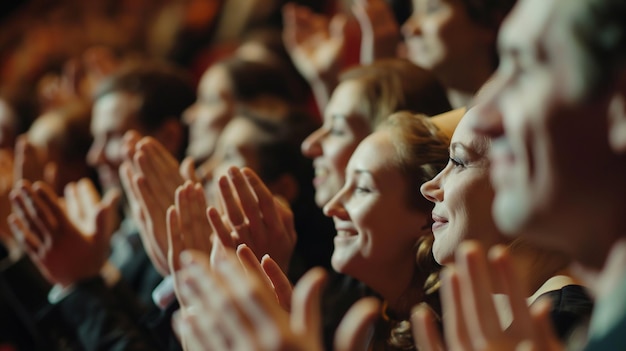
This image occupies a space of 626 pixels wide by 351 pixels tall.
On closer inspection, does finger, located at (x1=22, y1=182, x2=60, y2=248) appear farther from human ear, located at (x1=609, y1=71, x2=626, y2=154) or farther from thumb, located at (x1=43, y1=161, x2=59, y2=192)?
human ear, located at (x1=609, y1=71, x2=626, y2=154)

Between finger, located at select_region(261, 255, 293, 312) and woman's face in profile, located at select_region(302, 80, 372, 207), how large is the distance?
0.53 metres

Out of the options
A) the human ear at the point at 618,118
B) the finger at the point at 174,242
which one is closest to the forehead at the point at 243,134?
the finger at the point at 174,242

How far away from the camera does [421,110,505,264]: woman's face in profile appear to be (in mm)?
1216

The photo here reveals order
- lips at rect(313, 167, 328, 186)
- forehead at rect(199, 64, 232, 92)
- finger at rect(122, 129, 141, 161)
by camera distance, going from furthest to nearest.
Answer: forehead at rect(199, 64, 232, 92)
finger at rect(122, 129, 141, 161)
lips at rect(313, 167, 328, 186)

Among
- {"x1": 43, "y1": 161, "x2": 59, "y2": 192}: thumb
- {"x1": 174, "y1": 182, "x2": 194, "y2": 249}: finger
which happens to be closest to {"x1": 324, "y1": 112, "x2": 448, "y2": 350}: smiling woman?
{"x1": 174, "y1": 182, "x2": 194, "y2": 249}: finger

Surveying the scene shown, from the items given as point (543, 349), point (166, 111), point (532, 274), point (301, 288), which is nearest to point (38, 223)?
point (166, 111)

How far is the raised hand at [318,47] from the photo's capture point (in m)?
2.34

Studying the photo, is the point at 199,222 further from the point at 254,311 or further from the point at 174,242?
the point at 254,311

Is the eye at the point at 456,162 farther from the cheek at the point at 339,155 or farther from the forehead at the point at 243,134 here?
the forehead at the point at 243,134

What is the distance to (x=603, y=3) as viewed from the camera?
76cm

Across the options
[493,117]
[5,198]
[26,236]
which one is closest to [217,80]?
[5,198]

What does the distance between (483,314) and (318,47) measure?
1.71m

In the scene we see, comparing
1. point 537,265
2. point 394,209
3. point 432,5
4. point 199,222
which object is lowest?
point 537,265

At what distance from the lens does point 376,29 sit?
2164 mm
